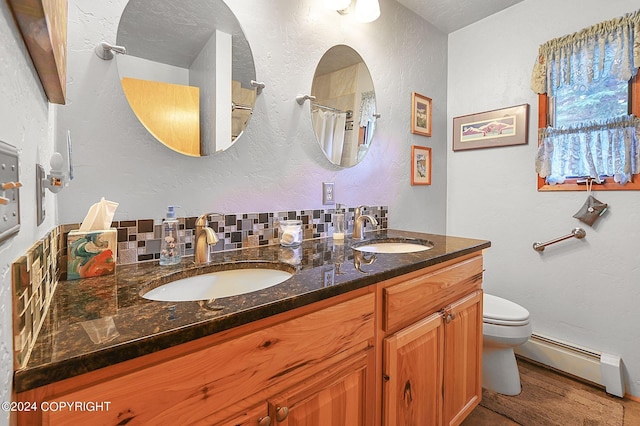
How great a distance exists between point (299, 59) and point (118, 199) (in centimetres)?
99

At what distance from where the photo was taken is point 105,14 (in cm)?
96

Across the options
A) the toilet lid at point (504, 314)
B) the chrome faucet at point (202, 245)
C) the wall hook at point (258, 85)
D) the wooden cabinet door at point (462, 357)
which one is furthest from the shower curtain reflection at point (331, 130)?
the toilet lid at point (504, 314)

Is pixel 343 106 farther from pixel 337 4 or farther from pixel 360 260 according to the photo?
pixel 360 260

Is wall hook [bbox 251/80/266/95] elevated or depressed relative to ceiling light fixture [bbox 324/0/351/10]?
depressed

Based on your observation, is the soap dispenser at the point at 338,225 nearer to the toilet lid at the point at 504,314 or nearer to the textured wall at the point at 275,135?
the textured wall at the point at 275,135

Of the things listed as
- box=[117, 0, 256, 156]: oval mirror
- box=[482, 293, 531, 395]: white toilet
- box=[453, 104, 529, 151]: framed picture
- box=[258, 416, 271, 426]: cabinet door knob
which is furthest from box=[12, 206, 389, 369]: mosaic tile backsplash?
box=[453, 104, 529, 151]: framed picture

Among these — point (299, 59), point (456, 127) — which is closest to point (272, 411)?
point (299, 59)

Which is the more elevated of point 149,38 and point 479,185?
point 149,38

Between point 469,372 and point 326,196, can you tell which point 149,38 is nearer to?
point 326,196

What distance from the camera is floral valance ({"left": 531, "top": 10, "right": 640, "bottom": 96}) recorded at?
1.58 m

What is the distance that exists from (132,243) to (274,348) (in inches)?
25.7

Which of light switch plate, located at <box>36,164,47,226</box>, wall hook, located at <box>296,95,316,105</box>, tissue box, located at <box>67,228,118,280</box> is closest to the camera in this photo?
light switch plate, located at <box>36,164,47,226</box>

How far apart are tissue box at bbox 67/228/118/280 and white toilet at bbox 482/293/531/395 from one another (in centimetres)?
167

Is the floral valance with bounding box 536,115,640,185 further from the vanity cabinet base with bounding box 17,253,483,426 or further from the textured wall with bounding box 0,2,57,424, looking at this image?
the textured wall with bounding box 0,2,57,424
